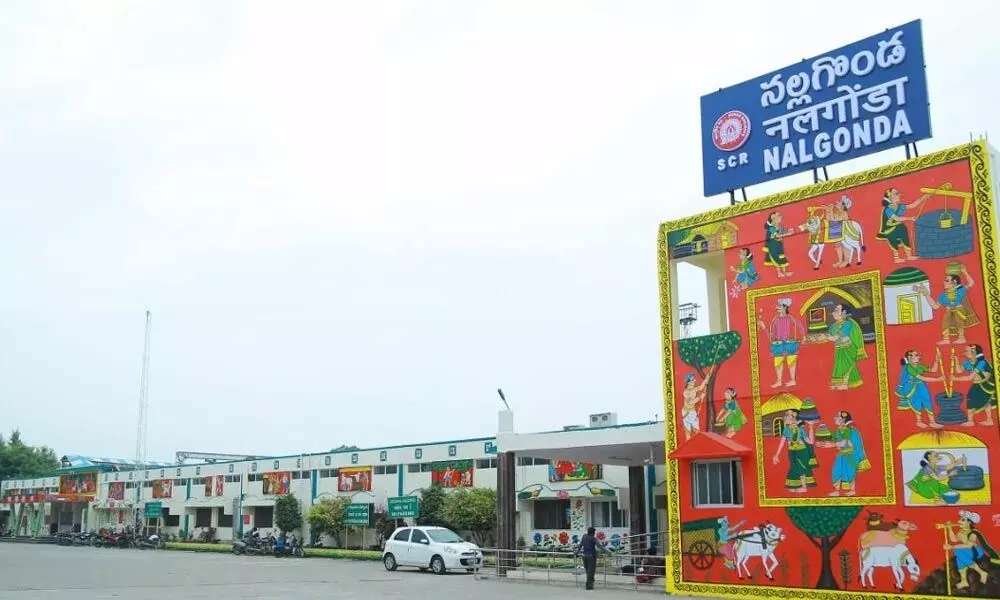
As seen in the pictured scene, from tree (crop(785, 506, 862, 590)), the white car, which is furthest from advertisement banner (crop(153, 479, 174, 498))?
tree (crop(785, 506, 862, 590))

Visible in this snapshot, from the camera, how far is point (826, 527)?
17.5 m

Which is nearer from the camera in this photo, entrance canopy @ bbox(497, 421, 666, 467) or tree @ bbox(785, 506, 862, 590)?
tree @ bbox(785, 506, 862, 590)

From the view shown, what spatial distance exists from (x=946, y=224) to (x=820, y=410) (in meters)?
4.27

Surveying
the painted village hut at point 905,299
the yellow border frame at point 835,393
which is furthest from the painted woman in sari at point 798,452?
the painted village hut at point 905,299

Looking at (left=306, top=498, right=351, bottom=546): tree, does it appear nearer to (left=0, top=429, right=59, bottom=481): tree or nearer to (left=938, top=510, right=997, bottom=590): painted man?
(left=938, top=510, right=997, bottom=590): painted man

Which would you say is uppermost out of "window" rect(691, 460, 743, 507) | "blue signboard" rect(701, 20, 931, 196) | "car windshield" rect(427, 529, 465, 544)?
"blue signboard" rect(701, 20, 931, 196)

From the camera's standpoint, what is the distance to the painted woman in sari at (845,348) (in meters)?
17.6

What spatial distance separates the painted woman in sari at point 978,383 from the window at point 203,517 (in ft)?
160

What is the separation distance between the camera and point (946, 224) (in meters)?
16.7

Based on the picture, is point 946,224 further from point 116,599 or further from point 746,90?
point 116,599

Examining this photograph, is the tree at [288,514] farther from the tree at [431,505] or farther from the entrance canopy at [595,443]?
the entrance canopy at [595,443]

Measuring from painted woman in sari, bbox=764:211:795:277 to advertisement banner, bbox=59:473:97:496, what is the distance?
59.4 metres

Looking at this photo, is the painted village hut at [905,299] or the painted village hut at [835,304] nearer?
the painted village hut at [905,299]

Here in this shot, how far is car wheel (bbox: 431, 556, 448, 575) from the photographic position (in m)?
28.4
